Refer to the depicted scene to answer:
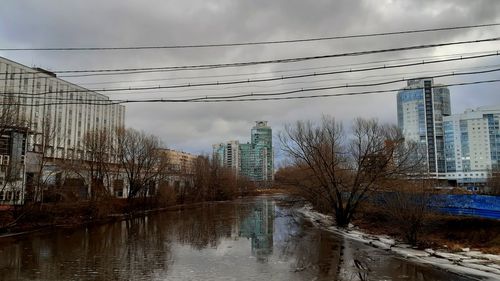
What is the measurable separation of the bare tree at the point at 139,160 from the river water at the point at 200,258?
30.3 meters

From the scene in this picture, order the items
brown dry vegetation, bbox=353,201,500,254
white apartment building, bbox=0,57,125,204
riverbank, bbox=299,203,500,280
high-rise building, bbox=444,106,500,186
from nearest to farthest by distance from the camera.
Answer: riverbank, bbox=299,203,500,280 < brown dry vegetation, bbox=353,201,500,254 < white apartment building, bbox=0,57,125,204 < high-rise building, bbox=444,106,500,186

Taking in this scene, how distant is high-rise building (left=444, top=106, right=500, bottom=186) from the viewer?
9088 cm

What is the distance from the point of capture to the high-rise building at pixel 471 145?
90875mm

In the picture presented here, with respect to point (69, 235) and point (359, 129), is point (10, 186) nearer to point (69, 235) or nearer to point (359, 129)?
point (69, 235)

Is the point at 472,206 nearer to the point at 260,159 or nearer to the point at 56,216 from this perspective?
the point at 56,216

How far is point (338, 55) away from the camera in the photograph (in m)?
12.2

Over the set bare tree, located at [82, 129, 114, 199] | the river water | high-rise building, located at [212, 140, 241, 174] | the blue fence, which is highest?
high-rise building, located at [212, 140, 241, 174]

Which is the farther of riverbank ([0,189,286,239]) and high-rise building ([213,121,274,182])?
high-rise building ([213,121,274,182])

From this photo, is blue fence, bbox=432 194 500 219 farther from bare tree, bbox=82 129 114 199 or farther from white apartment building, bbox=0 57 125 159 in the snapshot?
white apartment building, bbox=0 57 125 159

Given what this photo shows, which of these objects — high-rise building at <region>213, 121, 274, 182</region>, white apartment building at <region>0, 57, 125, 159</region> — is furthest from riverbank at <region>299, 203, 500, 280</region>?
high-rise building at <region>213, 121, 274, 182</region>

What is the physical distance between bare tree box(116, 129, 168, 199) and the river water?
30270mm

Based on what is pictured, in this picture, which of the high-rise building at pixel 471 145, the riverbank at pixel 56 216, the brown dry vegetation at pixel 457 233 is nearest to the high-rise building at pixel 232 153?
the high-rise building at pixel 471 145

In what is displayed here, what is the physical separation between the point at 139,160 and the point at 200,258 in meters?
43.2

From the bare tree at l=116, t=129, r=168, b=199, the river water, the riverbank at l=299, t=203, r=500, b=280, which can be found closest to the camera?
the river water
